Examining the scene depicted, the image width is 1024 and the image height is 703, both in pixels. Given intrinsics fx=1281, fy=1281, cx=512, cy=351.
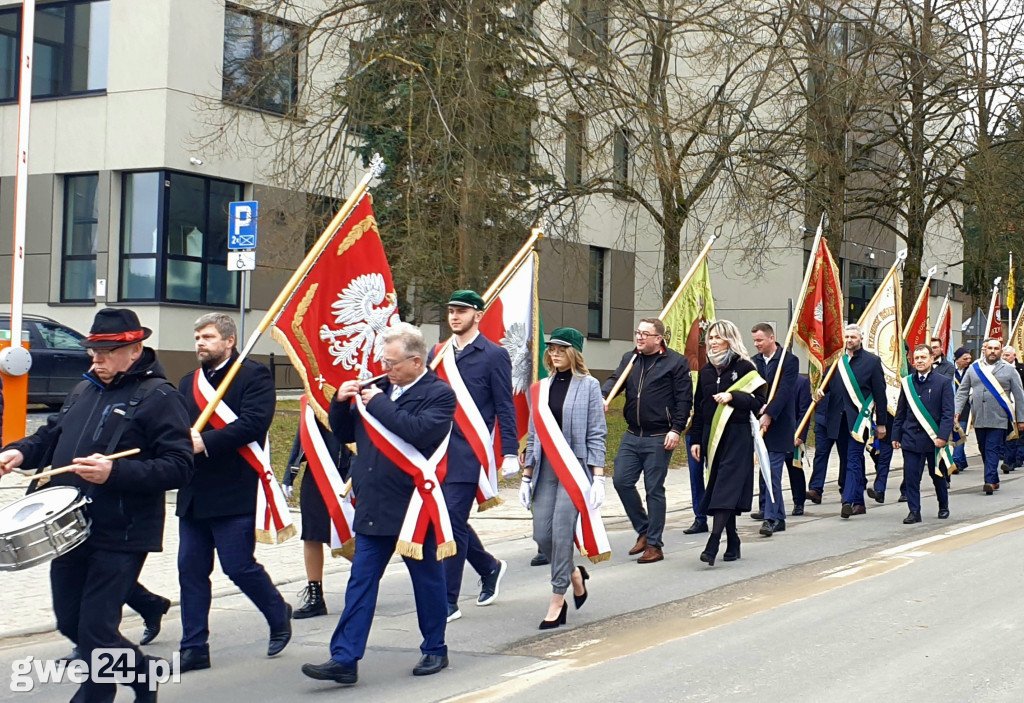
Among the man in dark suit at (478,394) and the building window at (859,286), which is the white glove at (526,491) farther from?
the building window at (859,286)

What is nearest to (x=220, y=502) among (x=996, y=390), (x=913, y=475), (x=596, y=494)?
(x=596, y=494)

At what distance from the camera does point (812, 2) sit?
21953 mm

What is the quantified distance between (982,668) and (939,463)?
713 centimetres

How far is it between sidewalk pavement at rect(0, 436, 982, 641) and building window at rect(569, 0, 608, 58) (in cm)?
663

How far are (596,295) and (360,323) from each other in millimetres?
29932

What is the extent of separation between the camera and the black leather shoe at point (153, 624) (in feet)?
23.6

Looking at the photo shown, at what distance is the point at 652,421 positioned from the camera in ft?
33.7

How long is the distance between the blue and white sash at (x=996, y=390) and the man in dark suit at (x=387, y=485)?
12.6m

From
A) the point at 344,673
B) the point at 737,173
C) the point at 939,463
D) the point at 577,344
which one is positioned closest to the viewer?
the point at 344,673

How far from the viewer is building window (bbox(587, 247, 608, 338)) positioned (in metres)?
37.2

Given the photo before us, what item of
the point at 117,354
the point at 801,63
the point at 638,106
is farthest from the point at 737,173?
the point at 117,354

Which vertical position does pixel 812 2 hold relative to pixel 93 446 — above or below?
above

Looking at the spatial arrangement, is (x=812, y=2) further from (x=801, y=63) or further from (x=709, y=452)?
(x=709, y=452)

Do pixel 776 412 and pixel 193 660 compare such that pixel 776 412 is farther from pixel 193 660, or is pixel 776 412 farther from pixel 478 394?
pixel 193 660
